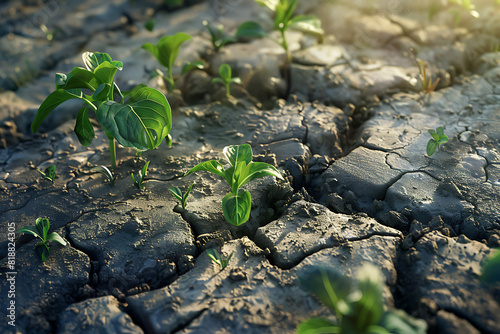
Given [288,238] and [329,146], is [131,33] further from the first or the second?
[288,238]

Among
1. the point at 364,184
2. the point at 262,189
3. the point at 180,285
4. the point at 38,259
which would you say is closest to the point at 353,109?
the point at 364,184

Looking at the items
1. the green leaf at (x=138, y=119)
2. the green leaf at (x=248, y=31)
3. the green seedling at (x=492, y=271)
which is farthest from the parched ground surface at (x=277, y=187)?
the green leaf at (x=138, y=119)

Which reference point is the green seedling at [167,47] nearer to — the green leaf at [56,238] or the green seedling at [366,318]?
the green leaf at [56,238]

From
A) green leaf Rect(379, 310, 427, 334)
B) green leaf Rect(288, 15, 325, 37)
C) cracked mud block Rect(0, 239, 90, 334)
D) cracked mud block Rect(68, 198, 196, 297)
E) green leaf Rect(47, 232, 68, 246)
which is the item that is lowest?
cracked mud block Rect(0, 239, 90, 334)

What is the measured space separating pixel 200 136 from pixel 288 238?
3.89ft

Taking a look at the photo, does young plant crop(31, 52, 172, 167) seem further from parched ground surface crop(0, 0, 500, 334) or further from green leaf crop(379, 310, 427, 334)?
green leaf crop(379, 310, 427, 334)

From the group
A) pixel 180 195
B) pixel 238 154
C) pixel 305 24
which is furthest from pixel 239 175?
pixel 305 24

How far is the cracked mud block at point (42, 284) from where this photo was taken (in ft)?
5.90

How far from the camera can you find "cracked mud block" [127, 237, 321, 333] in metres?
1.75

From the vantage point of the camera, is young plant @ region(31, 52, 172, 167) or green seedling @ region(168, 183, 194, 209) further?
green seedling @ region(168, 183, 194, 209)

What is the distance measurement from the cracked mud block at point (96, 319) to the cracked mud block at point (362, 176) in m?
1.40

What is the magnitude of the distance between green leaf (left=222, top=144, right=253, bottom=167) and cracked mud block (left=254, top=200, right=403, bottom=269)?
410mm

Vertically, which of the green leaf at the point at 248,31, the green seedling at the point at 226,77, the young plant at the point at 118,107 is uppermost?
the green leaf at the point at 248,31

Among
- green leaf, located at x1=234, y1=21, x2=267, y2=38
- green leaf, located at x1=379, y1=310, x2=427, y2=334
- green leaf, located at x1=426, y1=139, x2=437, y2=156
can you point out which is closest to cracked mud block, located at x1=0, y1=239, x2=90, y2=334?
green leaf, located at x1=379, y1=310, x2=427, y2=334
